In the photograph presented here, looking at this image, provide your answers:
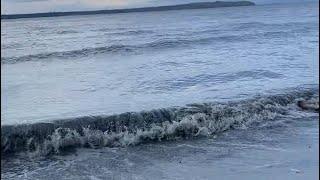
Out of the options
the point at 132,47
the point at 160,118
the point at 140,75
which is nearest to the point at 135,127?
the point at 160,118

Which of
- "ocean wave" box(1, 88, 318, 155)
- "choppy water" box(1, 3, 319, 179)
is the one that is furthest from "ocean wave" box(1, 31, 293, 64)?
"ocean wave" box(1, 88, 318, 155)

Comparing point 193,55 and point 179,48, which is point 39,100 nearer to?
point 193,55

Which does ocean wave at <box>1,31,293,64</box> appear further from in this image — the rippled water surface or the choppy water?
the choppy water

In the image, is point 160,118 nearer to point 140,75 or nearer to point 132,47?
point 140,75

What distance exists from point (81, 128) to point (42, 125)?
0.83 metres

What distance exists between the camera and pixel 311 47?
86.2 feet

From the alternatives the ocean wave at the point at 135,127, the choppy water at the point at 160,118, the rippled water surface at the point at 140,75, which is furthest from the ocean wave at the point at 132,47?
the ocean wave at the point at 135,127

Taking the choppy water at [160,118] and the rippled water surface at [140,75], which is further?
the rippled water surface at [140,75]

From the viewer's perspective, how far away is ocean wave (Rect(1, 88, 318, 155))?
9320 millimetres

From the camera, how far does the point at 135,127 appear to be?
10406mm

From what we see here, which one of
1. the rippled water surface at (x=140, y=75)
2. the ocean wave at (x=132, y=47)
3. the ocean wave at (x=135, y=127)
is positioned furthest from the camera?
the ocean wave at (x=132, y=47)

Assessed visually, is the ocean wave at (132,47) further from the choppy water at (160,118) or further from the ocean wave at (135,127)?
the ocean wave at (135,127)

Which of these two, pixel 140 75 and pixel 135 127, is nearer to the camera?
pixel 135 127

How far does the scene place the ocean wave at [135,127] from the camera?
30.6 ft
